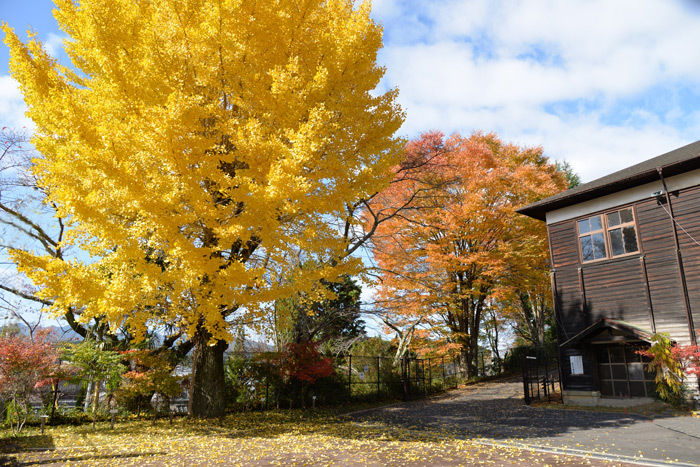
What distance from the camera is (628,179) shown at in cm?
1316

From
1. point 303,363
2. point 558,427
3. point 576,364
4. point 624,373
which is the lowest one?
point 558,427

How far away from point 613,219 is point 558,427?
7780mm

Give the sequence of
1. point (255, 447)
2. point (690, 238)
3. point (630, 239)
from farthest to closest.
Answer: point (630, 239), point (690, 238), point (255, 447)

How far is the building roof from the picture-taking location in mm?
12305

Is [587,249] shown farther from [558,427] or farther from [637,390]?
[558,427]

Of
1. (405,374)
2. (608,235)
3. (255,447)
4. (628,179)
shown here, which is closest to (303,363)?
(255,447)

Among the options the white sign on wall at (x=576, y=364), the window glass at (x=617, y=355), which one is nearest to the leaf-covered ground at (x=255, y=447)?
the white sign on wall at (x=576, y=364)

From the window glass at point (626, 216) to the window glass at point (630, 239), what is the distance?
0.78 feet

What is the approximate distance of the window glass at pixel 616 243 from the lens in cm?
1366

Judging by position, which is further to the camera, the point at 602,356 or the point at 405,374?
the point at 405,374

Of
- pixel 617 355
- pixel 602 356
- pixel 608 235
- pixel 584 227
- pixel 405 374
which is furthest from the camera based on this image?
pixel 405 374

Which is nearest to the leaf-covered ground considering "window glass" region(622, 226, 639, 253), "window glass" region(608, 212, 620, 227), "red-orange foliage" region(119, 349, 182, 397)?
"red-orange foliage" region(119, 349, 182, 397)

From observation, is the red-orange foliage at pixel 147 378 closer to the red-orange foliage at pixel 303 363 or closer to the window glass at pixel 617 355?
the red-orange foliage at pixel 303 363

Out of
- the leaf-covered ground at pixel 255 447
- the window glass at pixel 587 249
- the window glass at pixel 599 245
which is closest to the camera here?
the leaf-covered ground at pixel 255 447
